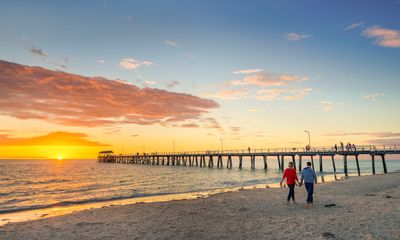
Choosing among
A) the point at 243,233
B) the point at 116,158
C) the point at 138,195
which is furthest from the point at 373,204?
the point at 116,158

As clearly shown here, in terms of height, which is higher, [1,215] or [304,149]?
[304,149]

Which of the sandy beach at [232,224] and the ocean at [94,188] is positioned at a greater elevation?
the sandy beach at [232,224]

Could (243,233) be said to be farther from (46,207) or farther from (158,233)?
(46,207)

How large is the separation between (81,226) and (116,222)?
4.54ft

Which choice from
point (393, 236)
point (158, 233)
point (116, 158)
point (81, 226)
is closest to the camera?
point (393, 236)

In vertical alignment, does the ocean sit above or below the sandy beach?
below

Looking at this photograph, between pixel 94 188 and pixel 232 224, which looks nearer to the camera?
pixel 232 224

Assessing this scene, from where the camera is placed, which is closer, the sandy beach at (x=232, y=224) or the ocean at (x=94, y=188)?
the sandy beach at (x=232, y=224)

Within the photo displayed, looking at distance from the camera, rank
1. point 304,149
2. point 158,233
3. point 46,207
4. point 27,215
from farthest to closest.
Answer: point 304,149 → point 46,207 → point 27,215 → point 158,233

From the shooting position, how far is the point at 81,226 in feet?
37.8

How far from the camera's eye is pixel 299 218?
408 inches

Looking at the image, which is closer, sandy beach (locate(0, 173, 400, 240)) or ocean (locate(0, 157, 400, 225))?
sandy beach (locate(0, 173, 400, 240))

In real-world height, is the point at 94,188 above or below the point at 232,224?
below

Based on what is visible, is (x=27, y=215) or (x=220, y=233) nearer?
(x=220, y=233)
